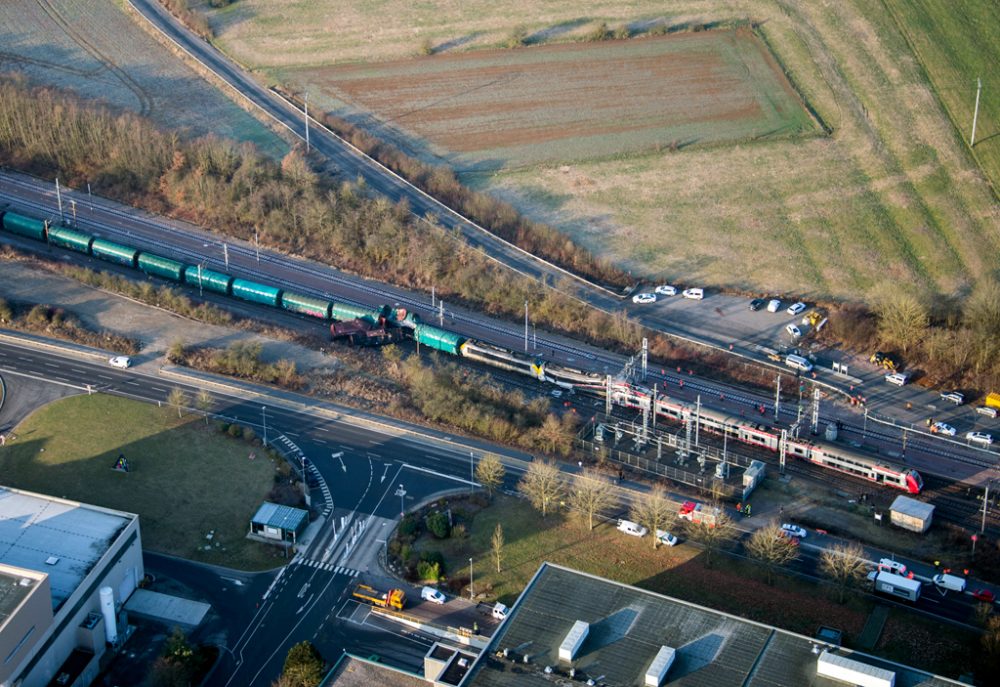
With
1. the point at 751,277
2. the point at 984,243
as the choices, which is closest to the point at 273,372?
the point at 751,277

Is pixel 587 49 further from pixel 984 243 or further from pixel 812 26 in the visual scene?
pixel 984 243

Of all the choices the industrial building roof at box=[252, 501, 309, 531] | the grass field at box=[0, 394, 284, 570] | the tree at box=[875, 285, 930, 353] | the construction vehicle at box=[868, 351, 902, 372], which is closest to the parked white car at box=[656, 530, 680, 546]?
the industrial building roof at box=[252, 501, 309, 531]

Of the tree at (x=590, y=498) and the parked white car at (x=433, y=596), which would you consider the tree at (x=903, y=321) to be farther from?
the parked white car at (x=433, y=596)

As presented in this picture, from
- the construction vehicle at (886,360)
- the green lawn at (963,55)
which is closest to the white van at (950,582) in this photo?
the construction vehicle at (886,360)

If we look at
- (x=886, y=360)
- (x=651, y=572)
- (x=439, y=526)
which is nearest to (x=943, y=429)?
(x=886, y=360)

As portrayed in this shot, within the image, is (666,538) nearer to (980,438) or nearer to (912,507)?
(912,507)
